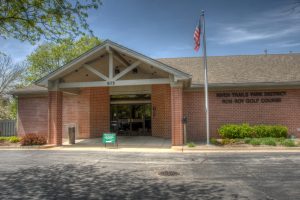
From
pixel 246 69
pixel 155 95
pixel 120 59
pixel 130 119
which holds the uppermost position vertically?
pixel 120 59

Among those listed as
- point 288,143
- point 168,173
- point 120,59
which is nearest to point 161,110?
point 120,59

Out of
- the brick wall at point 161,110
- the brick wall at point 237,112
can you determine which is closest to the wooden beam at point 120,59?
the brick wall at point 161,110

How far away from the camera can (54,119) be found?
56.6 feet

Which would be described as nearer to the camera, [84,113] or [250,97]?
[250,97]

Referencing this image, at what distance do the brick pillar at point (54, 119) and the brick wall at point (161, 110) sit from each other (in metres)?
6.44

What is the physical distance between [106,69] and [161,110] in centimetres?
453

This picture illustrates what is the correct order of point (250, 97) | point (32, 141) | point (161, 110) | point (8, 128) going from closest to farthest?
point (32, 141), point (250, 97), point (161, 110), point (8, 128)

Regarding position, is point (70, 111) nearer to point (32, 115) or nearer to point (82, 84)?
point (32, 115)

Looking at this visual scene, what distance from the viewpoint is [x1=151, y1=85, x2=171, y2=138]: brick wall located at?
19.7m

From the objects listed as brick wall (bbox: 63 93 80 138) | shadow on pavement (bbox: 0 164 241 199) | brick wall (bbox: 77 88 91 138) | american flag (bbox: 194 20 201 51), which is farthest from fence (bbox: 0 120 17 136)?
american flag (bbox: 194 20 201 51)

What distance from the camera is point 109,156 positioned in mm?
13031

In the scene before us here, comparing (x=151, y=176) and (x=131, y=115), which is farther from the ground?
(x=131, y=115)

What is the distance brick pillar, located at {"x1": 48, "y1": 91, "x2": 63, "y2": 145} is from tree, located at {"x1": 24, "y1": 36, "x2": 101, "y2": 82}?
24394 millimetres

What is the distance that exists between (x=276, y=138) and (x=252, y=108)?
2.74m
